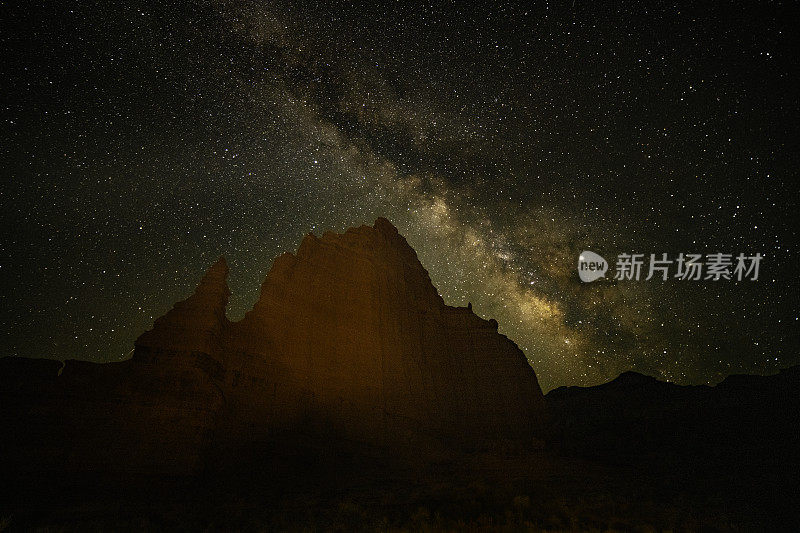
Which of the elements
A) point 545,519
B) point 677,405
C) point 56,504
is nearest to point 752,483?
point 545,519

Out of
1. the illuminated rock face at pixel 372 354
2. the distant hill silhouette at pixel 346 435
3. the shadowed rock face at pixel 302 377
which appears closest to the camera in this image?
the distant hill silhouette at pixel 346 435

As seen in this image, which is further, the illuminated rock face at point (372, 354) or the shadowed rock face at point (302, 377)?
the illuminated rock face at point (372, 354)

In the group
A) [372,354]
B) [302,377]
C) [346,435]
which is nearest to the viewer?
[346,435]

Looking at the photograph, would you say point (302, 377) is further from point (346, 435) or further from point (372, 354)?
point (372, 354)

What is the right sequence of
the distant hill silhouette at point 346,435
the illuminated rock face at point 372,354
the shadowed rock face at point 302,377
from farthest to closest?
1. the illuminated rock face at point 372,354
2. the shadowed rock face at point 302,377
3. the distant hill silhouette at point 346,435

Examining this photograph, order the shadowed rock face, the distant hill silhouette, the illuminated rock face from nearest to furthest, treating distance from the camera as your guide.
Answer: the distant hill silhouette
the shadowed rock face
the illuminated rock face

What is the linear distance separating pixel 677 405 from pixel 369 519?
152 ft

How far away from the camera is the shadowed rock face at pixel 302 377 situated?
15.1 metres

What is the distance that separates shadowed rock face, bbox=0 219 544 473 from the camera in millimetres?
15117

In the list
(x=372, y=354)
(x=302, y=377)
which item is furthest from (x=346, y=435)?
(x=372, y=354)

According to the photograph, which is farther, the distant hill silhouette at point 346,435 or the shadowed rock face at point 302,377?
the shadowed rock face at point 302,377

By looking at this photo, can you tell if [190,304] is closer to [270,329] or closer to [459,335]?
[270,329]

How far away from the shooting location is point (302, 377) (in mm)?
23141

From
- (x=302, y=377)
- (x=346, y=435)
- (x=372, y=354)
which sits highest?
(x=372, y=354)
